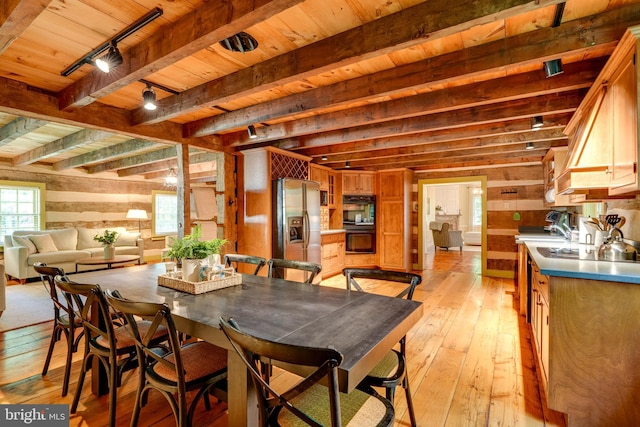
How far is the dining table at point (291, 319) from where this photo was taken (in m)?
1.15

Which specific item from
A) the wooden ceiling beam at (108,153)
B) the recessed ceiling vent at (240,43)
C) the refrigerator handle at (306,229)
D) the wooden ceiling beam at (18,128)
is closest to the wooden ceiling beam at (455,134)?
the refrigerator handle at (306,229)

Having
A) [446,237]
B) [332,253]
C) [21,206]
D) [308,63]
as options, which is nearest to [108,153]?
[21,206]

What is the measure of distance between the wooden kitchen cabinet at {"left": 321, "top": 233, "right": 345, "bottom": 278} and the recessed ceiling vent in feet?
13.0

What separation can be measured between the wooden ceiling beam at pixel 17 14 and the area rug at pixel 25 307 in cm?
324

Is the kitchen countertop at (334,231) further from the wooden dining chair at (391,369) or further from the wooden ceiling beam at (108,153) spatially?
the wooden dining chair at (391,369)

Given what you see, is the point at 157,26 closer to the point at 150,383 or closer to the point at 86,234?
the point at 150,383

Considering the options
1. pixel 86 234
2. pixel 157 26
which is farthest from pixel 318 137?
pixel 86 234

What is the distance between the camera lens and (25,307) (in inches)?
158

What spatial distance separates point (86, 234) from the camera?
6723 mm

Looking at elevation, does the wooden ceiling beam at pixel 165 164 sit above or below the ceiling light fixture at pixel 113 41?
below

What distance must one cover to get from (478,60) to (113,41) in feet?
7.74

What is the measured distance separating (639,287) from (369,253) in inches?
195

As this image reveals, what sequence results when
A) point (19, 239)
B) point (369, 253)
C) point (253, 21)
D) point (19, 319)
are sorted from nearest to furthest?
point (253, 21) < point (19, 319) < point (19, 239) < point (369, 253)

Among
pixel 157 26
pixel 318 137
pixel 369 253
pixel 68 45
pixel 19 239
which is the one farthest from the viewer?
pixel 369 253
